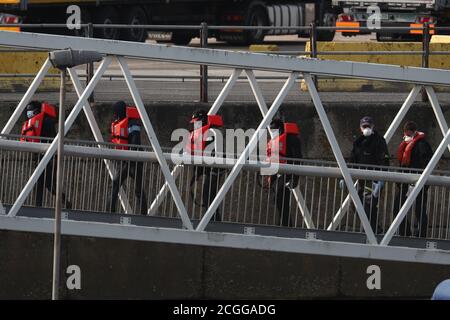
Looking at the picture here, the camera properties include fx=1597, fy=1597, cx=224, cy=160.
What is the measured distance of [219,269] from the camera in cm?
2025

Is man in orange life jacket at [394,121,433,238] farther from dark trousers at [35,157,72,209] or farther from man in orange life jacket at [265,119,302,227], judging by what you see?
dark trousers at [35,157,72,209]

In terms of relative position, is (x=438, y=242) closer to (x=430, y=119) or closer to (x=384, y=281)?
(x=384, y=281)

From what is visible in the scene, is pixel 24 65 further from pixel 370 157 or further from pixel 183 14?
pixel 183 14

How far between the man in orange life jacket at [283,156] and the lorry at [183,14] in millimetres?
15522

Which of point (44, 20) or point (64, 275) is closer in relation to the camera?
point (64, 275)

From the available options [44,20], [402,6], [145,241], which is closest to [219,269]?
[145,241]

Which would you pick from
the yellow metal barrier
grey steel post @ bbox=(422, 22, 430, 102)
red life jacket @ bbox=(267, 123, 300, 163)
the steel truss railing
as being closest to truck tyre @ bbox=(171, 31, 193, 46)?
the yellow metal barrier

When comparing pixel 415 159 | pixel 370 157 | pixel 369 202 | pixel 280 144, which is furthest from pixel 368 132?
pixel 280 144

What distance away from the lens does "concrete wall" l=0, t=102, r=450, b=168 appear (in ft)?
75.3

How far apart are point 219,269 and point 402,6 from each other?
→ 22.3 m

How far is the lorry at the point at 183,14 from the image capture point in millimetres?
37062

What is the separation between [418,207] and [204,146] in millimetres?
2850

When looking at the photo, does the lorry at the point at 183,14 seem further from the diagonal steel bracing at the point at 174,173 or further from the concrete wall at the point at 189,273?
the diagonal steel bracing at the point at 174,173

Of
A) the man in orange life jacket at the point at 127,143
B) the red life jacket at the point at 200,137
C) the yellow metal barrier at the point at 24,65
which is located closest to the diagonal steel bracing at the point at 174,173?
the red life jacket at the point at 200,137
